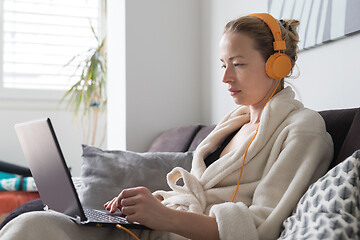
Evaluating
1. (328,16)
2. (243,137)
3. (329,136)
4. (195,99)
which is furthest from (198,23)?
(329,136)

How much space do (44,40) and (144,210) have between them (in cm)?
357

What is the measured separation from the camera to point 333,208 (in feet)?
3.20

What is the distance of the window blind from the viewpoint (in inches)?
170

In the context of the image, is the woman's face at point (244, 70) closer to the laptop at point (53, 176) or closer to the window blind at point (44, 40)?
the laptop at point (53, 176)

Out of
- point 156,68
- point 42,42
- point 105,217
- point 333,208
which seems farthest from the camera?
point 42,42

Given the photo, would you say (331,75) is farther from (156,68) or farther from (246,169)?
(156,68)

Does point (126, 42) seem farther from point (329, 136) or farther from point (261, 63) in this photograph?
point (329, 136)

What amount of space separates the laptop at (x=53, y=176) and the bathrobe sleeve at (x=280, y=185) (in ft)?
0.75

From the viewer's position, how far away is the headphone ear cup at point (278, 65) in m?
1.43

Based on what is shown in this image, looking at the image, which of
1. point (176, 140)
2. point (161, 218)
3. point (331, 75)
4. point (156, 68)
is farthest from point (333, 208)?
point (156, 68)

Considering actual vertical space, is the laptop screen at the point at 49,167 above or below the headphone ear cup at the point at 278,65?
below

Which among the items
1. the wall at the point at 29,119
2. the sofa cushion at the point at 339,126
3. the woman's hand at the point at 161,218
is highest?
the sofa cushion at the point at 339,126

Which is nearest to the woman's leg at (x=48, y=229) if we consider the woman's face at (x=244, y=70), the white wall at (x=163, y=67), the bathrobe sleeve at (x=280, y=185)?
the bathrobe sleeve at (x=280, y=185)

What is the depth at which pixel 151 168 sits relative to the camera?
1996 mm
